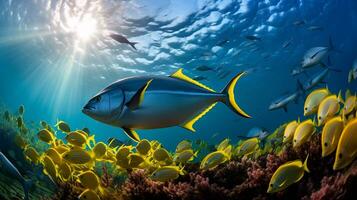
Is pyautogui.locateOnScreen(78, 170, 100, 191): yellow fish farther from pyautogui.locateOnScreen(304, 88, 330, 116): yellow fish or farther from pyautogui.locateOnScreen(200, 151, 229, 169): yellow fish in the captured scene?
pyautogui.locateOnScreen(304, 88, 330, 116): yellow fish

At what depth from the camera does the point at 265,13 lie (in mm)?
23016

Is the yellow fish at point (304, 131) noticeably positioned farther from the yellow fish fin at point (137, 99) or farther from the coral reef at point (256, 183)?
the yellow fish fin at point (137, 99)

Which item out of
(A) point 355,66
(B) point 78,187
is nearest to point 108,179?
(B) point 78,187

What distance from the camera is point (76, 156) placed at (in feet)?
13.3

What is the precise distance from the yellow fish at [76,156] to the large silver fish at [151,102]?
171 centimetres

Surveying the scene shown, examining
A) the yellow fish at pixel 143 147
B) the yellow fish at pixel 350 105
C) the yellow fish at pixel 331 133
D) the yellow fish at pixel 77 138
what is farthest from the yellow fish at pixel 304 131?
the yellow fish at pixel 77 138

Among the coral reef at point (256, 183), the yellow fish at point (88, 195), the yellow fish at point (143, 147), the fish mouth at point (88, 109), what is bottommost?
the coral reef at point (256, 183)

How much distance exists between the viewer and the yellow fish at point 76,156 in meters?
4.00

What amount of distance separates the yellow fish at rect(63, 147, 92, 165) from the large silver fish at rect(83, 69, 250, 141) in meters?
1.71

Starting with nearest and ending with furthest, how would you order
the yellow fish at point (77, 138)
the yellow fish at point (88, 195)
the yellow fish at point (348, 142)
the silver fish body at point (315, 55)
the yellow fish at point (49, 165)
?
the yellow fish at point (348, 142) < the yellow fish at point (88, 195) < the yellow fish at point (49, 165) < the yellow fish at point (77, 138) < the silver fish body at point (315, 55)

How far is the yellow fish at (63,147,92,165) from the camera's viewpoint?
4.00 metres

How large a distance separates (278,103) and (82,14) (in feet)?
58.1

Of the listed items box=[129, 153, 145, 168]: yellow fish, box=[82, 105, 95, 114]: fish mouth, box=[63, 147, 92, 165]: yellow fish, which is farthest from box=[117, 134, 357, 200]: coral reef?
box=[82, 105, 95, 114]: fish mouth

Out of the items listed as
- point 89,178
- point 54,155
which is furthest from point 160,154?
point 54,155
